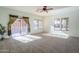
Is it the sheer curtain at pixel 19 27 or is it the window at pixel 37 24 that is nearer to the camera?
the sheer curtain at pixel 19 27

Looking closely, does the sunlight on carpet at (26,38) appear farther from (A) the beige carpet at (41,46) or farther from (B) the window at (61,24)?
(B) the window at (61,24)

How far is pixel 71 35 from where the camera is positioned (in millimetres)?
2252

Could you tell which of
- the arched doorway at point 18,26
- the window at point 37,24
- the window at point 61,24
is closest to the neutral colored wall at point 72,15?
the window at point 61,24

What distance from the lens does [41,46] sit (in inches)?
88.7

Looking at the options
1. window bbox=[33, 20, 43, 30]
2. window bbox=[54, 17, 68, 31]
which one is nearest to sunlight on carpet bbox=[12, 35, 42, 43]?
window bbox=[33, 20, 43, 30]

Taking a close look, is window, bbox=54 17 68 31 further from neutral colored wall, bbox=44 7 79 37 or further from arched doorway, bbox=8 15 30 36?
arched doorway, bbox=8 15 30 36

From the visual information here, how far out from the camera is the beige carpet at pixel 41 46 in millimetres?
2199

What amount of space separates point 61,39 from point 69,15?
594mm

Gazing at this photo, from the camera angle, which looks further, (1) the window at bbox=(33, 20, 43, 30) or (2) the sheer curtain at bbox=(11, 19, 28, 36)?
(1) the window at bbox=(33, 20, 43, 30)

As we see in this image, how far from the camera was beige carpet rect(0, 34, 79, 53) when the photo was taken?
7.22 feet
